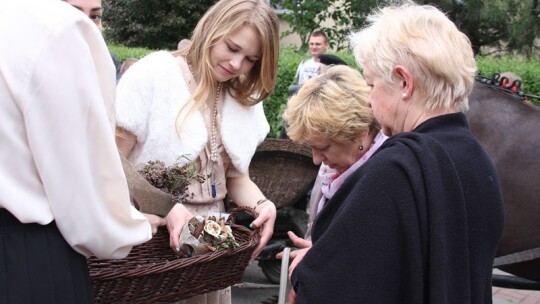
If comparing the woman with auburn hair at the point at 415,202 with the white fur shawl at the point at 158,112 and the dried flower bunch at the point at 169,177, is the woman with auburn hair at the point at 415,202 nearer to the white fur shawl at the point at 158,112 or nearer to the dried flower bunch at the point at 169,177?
the dried flower bunch at the point at 169,177

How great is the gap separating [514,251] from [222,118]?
2.05 meters

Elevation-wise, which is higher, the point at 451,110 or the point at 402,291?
the point at 451,110

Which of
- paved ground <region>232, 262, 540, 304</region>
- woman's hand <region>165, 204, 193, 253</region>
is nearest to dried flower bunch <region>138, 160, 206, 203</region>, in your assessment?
woman's hand <region>165, 204, 193, 253</region>

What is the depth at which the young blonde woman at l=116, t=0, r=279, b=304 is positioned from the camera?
8.06ft

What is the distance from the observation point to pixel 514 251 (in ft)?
12.6

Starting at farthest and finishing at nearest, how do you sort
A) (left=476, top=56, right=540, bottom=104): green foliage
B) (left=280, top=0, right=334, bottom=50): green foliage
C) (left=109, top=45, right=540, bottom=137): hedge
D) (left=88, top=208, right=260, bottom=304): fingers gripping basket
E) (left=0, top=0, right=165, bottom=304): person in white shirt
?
(left=280, top=0, right=334, bottom=50): green foliage < (left=476, top=56, right=540, bottom=104): green foliage < (left=109, top=45, right=540, bottom=137): hedge < (left=88, top=208, right=260, bottom=304): fingers gripping basket < (left=0, top=0, right=165, bottom=304): person in white shirt

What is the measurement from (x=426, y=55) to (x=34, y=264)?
102cm

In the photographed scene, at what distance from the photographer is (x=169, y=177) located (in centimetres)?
228

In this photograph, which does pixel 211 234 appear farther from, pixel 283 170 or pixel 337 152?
pixel 283 170

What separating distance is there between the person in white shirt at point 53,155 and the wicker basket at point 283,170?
2.89m

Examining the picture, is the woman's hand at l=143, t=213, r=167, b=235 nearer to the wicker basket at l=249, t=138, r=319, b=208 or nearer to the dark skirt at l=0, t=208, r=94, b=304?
the dark skirt at l=0, t=208, r=94, b=304

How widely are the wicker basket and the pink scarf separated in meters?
1.75

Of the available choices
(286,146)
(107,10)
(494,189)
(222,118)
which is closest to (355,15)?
(107,10)

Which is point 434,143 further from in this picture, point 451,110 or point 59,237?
point 59,237
